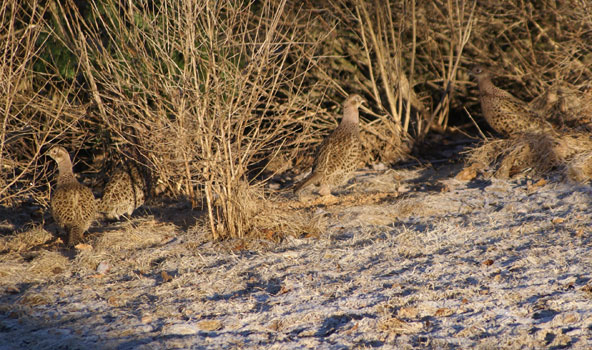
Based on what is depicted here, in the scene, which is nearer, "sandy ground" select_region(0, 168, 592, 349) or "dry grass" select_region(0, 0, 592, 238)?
"sandy ground" select_region(0, 168, 592, 349)

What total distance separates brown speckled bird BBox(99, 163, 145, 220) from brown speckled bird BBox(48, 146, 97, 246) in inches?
18.8

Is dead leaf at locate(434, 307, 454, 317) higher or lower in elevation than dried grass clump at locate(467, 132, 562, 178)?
higher

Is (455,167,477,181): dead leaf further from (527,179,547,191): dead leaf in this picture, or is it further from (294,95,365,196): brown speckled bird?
(294,95,365,196): brown speckled bird

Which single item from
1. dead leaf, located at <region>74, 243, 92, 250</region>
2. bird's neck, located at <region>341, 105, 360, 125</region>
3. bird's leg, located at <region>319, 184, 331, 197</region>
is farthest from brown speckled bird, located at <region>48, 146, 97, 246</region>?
bird's neck, located at <region>341, 105, 360, 125</region>

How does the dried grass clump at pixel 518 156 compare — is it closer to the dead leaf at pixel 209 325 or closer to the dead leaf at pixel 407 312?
the dead leaf at pixel 407 312

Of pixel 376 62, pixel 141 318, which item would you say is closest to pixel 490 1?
pixel 376 62

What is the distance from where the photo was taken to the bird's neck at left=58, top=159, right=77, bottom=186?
25.0 ft

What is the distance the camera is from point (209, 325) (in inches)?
174

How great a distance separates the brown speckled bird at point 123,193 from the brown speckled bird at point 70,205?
48cm

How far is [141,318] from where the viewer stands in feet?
15.0

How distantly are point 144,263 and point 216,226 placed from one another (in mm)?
822

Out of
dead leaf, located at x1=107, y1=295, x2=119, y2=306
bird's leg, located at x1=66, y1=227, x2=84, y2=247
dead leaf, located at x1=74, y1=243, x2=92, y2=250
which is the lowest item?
bird's leg, located at x1=66, y1=227, x2=84, y2=247

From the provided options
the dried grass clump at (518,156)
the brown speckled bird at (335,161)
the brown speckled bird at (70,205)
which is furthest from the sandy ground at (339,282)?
the brown speckled bird at (335,161)

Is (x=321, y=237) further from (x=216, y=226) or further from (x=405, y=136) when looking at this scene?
(x=405, y=136)
